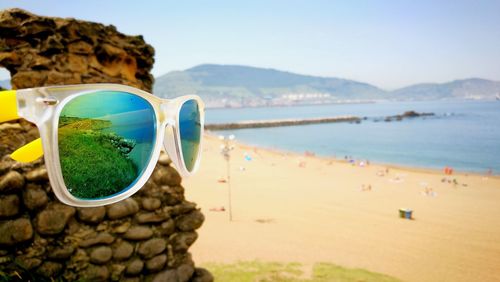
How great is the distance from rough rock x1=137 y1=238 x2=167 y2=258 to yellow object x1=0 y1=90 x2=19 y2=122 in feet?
8.02

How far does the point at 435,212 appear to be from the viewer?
12.5m

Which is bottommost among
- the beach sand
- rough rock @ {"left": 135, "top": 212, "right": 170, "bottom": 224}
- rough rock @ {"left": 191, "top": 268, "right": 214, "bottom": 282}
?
the beach sand

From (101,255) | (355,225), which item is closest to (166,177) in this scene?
(101,255)

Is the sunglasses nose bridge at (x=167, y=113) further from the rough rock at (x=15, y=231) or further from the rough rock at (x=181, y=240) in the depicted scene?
the rough rock at (x=181, y=240)

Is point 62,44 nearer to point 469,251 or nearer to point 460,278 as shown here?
point 460,278

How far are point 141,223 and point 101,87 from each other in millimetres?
2401

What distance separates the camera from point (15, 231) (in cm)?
270

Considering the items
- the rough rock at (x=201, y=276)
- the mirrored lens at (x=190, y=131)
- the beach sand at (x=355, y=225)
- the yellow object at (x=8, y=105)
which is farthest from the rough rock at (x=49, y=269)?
the beach sand at (x=355, y=225)

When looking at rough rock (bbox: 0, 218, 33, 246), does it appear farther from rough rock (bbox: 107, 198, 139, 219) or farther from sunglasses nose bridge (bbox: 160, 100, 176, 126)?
sunglasses nose bridge (bbox: 160, 100, 176, 126)

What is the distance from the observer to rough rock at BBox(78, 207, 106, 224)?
10.0 ft

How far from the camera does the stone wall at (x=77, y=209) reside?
277cm

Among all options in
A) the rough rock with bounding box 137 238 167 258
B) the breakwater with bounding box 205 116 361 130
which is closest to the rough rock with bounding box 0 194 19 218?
the rough rock with bounding box 137 238 167 258

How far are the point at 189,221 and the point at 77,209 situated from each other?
3.75 ft

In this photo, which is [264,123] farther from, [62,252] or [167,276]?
[62,252]
